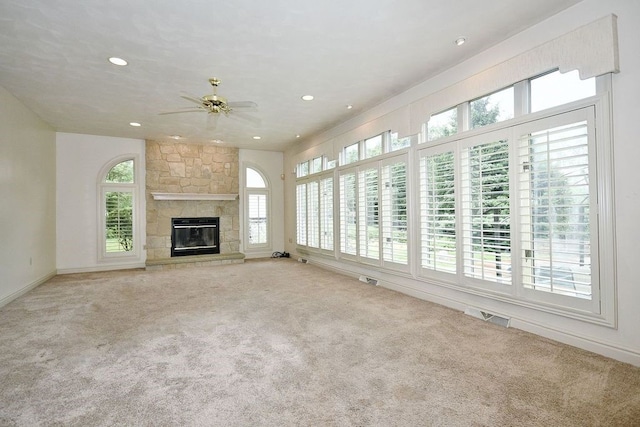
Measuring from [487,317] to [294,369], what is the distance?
2154mm

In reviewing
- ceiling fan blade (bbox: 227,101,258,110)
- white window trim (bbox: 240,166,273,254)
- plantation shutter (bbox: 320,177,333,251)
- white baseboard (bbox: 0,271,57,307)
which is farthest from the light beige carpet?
white window trim (bbox: 240,166,273,254)

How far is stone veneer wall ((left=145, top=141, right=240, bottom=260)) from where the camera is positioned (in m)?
6.97

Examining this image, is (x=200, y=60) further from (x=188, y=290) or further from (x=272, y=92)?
(x=188, y=290)

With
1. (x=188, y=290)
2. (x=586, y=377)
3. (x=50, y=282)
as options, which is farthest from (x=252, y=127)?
(x=586, y=377)

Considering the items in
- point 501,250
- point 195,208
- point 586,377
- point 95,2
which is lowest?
Result: point 586,377

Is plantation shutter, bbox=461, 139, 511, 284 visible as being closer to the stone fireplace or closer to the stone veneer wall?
the stone fireplace

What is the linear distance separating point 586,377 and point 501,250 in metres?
1.23

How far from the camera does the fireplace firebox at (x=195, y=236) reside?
7.22 metres

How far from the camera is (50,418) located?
175cm

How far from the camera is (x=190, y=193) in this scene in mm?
7242

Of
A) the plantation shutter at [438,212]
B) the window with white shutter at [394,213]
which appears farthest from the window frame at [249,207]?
the plantation shutter at [438,212]

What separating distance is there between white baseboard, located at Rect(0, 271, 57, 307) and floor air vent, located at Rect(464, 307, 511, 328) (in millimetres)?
5711

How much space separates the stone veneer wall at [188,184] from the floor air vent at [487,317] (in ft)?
18.9

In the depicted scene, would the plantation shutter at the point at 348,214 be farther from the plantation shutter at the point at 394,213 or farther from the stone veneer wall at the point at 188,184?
the stone veneer wall at the point at 188,184
